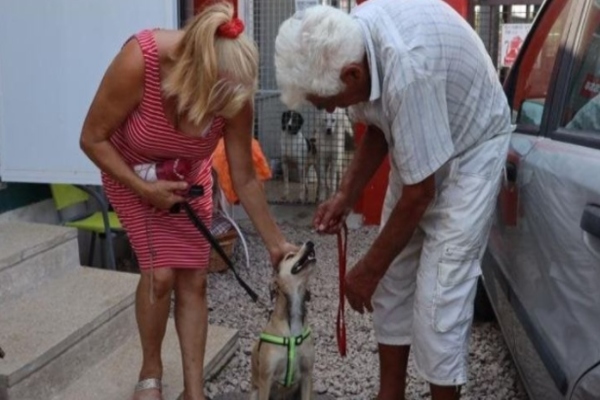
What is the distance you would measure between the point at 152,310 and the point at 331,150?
528cm

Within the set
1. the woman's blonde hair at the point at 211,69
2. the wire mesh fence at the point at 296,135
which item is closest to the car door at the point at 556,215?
the woman's blonde hair at the point at 211,69

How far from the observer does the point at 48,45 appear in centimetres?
498

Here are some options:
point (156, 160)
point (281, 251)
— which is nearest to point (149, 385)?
point (281, 251)

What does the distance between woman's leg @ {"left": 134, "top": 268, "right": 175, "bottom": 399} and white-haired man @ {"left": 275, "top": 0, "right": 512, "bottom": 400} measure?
25.8 inches

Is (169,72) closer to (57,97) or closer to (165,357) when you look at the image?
(165,357)

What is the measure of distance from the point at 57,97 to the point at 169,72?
2320 millimetres

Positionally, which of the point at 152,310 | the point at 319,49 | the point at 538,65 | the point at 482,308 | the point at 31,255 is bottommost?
the point at 482,308

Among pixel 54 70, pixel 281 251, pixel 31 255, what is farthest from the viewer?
pixel 54 70

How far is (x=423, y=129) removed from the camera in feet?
8.49

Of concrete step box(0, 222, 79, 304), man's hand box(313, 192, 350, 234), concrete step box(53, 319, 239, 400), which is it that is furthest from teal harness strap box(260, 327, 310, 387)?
concrete step box(0, 222, 79, 304)

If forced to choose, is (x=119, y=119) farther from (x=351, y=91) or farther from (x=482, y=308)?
(x=482, y=308)

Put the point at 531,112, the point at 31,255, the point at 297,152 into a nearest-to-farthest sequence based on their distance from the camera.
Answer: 1. the point at 531,112
2. the point at 31,255
3. the point at 297,152

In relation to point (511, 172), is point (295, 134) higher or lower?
lower

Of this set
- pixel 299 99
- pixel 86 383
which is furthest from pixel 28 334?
pixel 299 99
